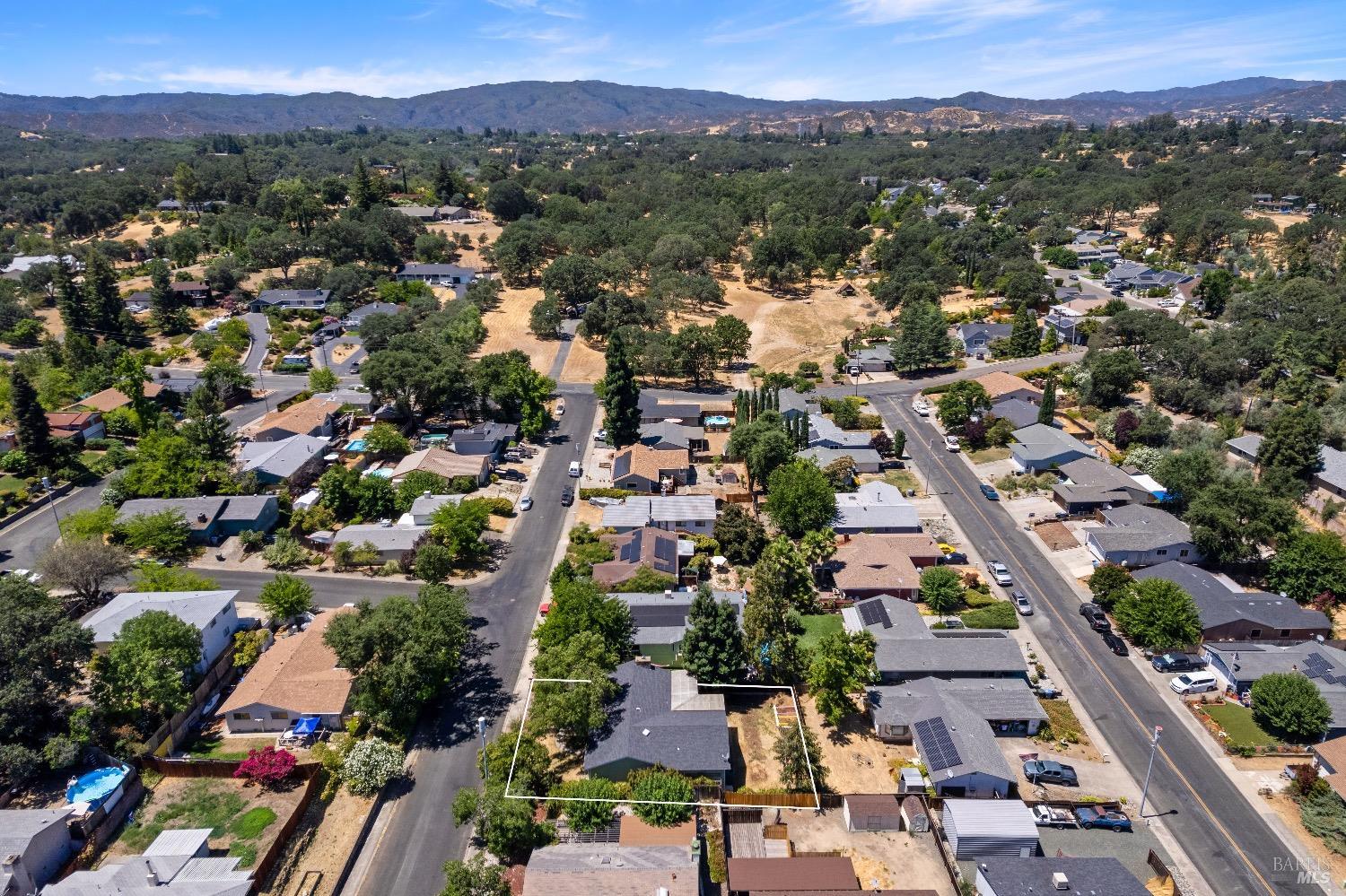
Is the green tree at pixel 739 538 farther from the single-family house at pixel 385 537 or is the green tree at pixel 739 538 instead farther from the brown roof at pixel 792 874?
the brown roof at pixel 792 874

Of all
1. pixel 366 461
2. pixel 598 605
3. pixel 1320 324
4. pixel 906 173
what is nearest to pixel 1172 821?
pixel 598 605

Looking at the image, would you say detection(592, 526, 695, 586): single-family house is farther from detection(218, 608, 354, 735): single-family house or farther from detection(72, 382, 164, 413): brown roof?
detection(72, 382, 164, 413): brown roof

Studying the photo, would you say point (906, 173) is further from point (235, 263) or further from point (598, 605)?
point (598, 605)

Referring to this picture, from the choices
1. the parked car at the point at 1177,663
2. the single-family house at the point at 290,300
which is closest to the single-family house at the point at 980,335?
the parked car at the point at 1177,663

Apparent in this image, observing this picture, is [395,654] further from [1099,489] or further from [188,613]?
[1099,489]

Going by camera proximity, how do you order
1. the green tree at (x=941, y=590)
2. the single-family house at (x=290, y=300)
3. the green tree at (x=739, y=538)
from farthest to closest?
the single-family house at (x=290, y=300), the green tree at (x=739, y=538), the green tree at (x=941, y=590)

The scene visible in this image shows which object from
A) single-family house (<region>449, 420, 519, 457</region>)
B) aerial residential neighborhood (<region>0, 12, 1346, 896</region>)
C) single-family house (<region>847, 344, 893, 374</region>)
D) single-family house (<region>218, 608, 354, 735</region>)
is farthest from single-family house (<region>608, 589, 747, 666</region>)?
single-family house (<region>847, 344, 893, 374</region>)

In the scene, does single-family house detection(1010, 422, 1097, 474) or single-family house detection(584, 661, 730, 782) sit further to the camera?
single-family house detection(1010, 422, 1097, 474)
